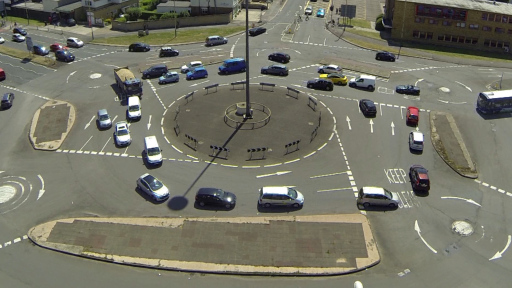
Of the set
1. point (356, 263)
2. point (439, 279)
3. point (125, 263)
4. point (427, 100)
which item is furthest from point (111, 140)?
point (427, 100)

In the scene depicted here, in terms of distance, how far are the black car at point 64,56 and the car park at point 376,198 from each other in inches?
2602

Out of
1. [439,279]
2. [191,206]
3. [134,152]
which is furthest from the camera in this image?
[134,152]

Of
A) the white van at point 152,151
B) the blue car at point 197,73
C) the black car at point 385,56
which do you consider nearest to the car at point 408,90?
the black car at point 385,56

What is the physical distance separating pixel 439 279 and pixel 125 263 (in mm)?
27115

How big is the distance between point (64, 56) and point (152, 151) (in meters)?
44.7

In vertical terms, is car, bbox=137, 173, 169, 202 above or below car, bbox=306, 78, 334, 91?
below

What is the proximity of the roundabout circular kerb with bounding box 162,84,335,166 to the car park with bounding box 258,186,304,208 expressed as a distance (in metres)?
7.87

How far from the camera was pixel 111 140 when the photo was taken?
60.1m

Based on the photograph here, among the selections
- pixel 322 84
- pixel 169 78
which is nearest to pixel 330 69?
pixel 322 84

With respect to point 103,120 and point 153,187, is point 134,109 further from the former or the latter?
point 153,187

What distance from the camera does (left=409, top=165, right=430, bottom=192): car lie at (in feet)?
162

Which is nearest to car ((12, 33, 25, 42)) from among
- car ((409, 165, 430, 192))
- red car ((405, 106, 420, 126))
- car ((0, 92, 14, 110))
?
car ((0, 92, 14, 110))

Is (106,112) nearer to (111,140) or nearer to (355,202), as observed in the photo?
(111,140)

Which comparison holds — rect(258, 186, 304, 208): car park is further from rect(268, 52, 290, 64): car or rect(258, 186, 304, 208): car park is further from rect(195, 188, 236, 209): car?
rect(268, 52, 290, 64): car
